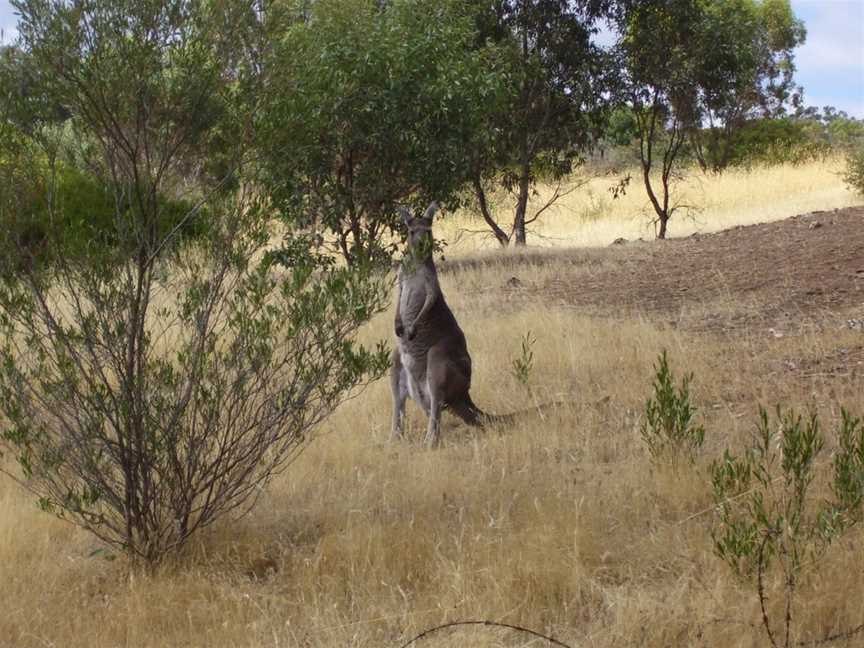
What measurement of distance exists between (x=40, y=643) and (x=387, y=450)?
2905 mm

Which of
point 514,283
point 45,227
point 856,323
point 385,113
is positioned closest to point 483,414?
point 45,227

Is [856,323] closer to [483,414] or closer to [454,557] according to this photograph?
[483,414]

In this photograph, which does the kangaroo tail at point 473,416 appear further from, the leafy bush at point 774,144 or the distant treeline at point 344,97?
the leafy bush at point 774,144

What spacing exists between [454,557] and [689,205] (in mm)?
26457

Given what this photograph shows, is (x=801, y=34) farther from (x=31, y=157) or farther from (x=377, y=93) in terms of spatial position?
(x=31, y=157)

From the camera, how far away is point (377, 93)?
14.8 metres

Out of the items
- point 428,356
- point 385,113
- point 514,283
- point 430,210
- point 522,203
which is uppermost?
point 385,113

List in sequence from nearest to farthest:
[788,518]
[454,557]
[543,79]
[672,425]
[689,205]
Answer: [788,518] → [454,557] → [672,425] → [543,79] → [689,205]

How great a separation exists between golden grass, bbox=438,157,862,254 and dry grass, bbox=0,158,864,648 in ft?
53.4

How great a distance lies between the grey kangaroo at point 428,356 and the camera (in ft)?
22.9

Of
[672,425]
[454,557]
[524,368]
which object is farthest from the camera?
[524,368]

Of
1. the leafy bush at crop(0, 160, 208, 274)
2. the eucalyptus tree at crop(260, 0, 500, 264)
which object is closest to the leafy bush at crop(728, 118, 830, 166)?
the eucalyptus tree at crop(260, 0, 500, 264)

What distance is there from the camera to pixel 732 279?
513 inches

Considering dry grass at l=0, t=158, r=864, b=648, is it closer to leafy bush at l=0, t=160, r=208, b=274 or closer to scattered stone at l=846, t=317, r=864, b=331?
leafy bush at l=0, t=160, r=208, b=274
